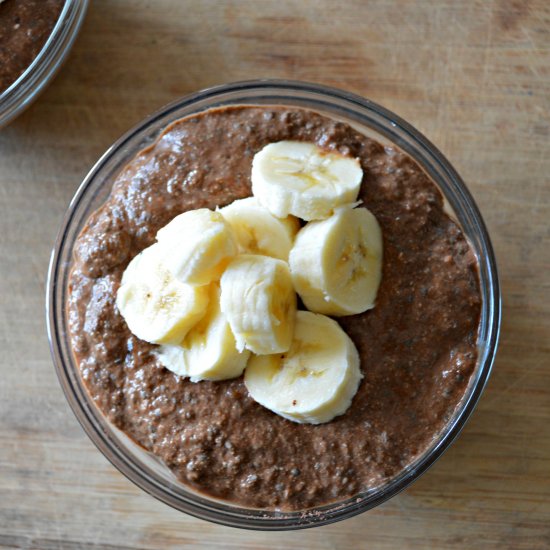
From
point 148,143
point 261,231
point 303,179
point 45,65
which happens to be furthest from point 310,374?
point 45,65

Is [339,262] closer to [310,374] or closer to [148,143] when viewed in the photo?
[310,374]

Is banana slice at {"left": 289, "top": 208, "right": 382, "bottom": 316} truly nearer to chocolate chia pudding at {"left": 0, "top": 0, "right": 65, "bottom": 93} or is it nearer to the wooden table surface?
the wooden table surface

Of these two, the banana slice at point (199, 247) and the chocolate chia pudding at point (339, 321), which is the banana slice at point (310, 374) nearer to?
the chocolate chia pudding at point (339, 321)

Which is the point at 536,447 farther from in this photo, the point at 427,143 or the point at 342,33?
the point at 342,33

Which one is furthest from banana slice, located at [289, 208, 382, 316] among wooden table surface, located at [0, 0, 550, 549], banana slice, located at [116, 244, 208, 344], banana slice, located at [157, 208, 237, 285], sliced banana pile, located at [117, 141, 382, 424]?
wooden table surface, located at [0, 0, 550, 549]

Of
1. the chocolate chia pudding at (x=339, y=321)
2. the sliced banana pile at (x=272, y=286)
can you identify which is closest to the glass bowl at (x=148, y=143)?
the chocolate chia pudding at (x=339, y=321)

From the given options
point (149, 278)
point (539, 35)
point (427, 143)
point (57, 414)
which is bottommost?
point (57, 414)

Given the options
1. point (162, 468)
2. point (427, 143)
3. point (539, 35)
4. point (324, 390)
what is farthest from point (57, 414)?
point (539, 35)
